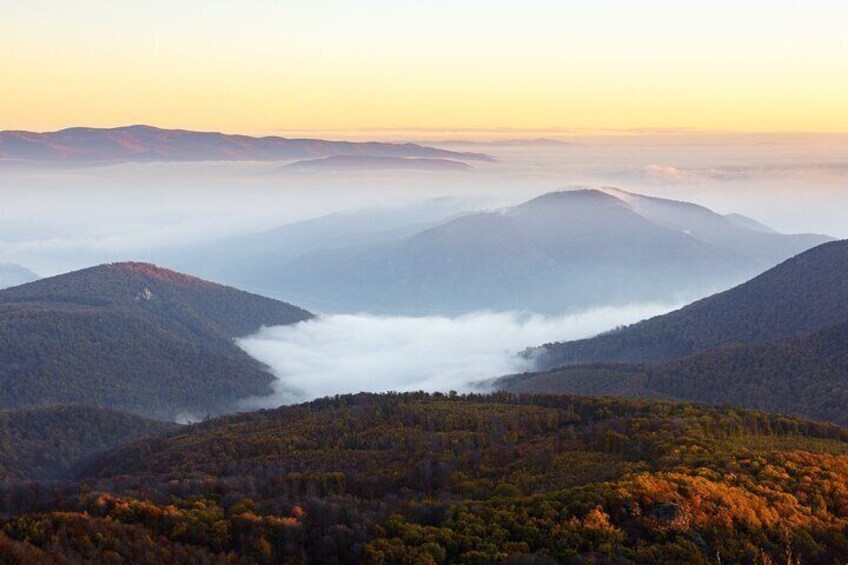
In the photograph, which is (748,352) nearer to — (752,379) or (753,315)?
(752,379)

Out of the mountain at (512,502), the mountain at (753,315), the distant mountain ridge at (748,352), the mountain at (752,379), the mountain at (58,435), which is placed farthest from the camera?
the mountain at (753,315)

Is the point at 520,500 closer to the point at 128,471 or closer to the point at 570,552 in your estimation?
the point at 570,552

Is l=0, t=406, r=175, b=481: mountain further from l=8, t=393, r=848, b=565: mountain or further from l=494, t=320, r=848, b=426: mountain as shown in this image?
l=494, t=320, r=848, b=426: mountain

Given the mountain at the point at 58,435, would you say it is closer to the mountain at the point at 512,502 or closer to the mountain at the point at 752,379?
the mountain at the point at 512,502

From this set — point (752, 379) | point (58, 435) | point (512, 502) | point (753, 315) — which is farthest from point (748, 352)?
point (58, 435)

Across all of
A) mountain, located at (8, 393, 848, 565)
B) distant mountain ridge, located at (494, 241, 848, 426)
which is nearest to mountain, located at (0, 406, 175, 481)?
mountain, located at (8, 393, 848, 565)

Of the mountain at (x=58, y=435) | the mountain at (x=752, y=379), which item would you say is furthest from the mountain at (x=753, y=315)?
the mountain at (x=58, y=435)
